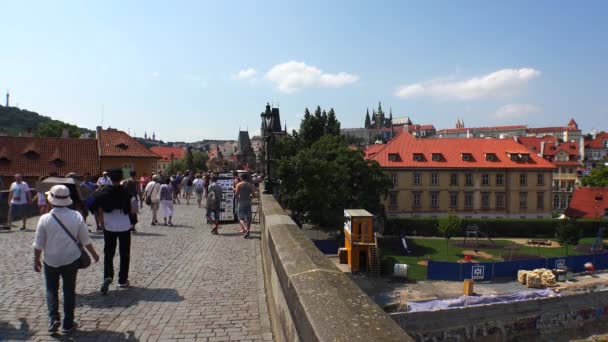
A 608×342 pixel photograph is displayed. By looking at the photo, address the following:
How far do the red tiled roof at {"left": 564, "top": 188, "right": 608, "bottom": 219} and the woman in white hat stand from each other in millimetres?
61557

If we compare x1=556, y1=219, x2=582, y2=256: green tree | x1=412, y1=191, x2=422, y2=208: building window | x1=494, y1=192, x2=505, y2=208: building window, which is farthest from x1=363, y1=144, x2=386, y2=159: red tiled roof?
x1=556, y1=219, x2=582, y2=256: green tree

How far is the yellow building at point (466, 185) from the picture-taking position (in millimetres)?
55750

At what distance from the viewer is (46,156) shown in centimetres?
3569

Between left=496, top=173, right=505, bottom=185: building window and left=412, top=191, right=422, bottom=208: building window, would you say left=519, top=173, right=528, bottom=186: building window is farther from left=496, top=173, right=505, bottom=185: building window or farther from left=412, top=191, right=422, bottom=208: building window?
left=412, top=191, right=422, bottom=208: building window

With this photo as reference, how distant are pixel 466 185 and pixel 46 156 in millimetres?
44033

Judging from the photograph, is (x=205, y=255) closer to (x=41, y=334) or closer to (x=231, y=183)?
(x=41, y=334)

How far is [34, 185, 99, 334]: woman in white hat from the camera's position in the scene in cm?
518

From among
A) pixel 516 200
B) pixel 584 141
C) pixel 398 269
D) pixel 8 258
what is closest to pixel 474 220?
pixel 516 200

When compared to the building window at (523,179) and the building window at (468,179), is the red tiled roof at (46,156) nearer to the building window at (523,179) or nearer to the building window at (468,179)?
the building window at (468,179)

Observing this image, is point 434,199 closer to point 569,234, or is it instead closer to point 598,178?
point 569,234

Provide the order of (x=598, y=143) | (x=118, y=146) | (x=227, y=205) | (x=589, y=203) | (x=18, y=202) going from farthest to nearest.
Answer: (x=598, y=143), (x=589, y=203), (x=118, y=146), (x=227, y=205), (x=18, y=202)

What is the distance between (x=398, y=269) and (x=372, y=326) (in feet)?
94.5

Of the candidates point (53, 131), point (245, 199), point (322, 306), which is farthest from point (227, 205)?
point (53, 131)

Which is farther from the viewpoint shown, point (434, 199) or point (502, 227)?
point (434, 199)
